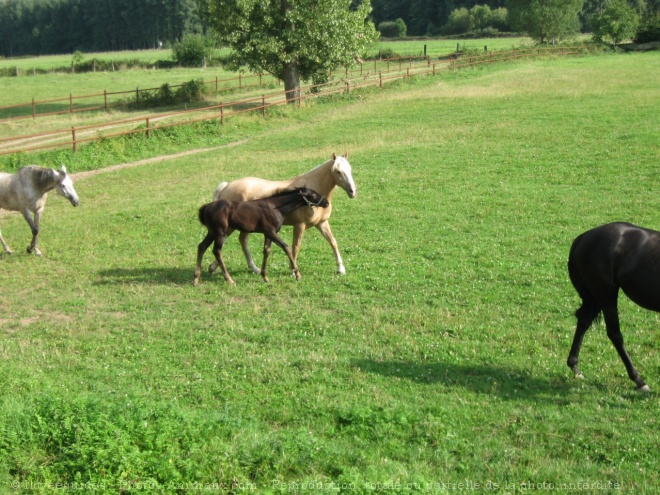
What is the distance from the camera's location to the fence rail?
28381 mm

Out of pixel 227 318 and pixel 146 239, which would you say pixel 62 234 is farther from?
pixel 227 318

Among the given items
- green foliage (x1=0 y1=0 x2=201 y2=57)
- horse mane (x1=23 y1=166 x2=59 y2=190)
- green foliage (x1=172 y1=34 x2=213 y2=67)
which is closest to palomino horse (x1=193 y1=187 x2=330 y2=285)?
horse mane (x1=23 y1=166 x2=59 y2=190)

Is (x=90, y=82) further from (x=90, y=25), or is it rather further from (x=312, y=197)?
(x=90, y=25)

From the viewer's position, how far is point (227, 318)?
10664mm

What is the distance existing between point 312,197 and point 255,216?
1055 mm

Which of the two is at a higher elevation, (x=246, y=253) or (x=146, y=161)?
(x=146, y=161)

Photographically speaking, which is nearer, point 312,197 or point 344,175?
point 312,197

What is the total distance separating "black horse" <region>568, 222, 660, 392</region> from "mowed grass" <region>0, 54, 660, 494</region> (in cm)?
52

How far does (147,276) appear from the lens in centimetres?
1310

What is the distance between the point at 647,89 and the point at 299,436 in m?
35.0

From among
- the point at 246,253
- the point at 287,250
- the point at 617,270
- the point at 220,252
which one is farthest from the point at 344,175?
the point at 617,270

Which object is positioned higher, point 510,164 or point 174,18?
point 174,18

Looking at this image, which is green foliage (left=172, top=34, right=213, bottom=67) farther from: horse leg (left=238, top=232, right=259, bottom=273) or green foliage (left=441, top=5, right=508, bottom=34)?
horse leg (left=238, top=232, right=259, bottom=273)

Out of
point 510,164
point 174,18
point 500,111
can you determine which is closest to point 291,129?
point 500,111
